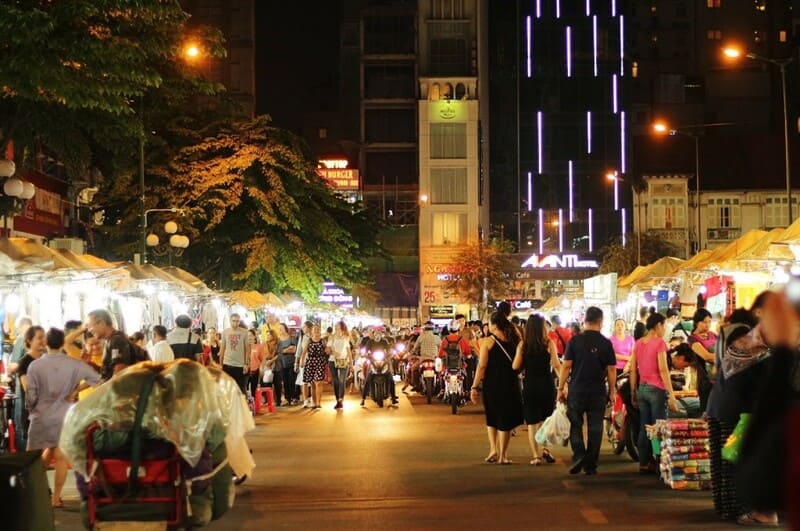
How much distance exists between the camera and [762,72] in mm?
99312

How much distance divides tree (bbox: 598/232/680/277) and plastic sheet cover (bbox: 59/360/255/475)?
69233 mm

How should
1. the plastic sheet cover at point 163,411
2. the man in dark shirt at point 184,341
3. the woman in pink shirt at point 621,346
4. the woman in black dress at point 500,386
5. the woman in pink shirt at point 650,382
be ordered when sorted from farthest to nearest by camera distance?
the woman in pink shirt at point 621,346, the man in dark shirt at point 184,341, the woman in black dress at point 500,386, the woman in pink shirt at point 650,382, the plastic sheet cover at point 163,411

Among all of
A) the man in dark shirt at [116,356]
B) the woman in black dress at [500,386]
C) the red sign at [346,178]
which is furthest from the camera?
the red sign at [346,178]

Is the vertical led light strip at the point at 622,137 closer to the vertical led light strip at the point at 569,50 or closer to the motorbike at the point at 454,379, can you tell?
the vertical led light strip at the point at 569,50

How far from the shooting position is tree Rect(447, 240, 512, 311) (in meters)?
83.1

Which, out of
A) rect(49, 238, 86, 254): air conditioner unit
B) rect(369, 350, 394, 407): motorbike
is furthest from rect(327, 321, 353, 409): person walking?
rect(49, 238, 86, 254): air conditioner unit

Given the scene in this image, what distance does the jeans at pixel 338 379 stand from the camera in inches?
1186

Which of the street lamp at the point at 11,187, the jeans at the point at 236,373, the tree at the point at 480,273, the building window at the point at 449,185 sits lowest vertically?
the jeans at the point at 236,373

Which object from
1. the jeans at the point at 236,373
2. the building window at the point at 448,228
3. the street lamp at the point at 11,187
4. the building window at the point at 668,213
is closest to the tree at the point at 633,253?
the building window at the point at 668,213

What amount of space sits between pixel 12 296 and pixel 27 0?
6451mm

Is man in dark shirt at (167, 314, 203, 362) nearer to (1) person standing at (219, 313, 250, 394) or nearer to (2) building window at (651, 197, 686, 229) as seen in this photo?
(1) person standing at (219, 313, 250, 394)

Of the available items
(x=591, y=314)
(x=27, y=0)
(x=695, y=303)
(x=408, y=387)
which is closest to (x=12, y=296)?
(x=27, y=0)

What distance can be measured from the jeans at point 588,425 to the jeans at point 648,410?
478mm

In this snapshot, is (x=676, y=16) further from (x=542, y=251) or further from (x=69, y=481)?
(x=69, y=481)
